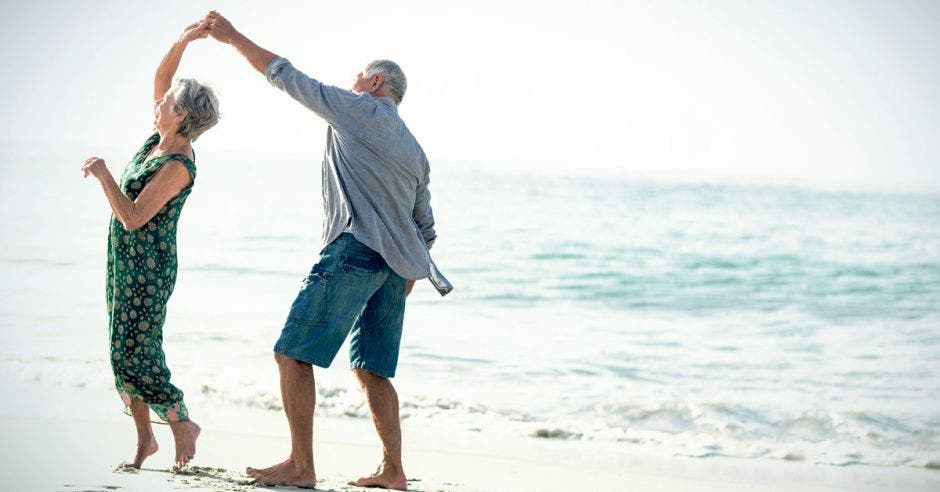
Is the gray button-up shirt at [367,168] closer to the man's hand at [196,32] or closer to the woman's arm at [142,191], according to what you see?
the man's hand at [196,32]

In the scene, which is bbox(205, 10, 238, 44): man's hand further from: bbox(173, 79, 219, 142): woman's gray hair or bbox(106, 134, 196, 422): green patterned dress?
bbox(106, 134, 196, 422): green patterned dress

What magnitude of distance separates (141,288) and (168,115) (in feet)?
1.89

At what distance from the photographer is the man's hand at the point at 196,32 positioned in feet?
11.3

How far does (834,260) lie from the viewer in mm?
20656

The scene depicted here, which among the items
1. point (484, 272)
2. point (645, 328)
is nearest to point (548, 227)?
point (484, 272)

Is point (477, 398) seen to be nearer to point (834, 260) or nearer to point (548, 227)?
point (834, 260)

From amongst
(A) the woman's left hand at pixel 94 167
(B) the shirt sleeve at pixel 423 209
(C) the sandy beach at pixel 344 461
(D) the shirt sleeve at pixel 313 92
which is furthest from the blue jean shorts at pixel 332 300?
(A) the woman's left hand at pixel 94 167

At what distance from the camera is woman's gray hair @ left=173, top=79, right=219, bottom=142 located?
3396 mm

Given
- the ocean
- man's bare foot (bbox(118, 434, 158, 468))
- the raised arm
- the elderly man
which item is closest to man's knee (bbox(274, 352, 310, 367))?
the elderly man

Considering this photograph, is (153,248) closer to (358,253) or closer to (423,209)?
(358,253)

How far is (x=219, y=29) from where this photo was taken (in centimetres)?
339

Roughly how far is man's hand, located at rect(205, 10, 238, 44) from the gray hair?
485 mm

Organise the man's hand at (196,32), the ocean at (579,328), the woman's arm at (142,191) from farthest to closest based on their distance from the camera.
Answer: the ocean at (579,328)
the man's hand at (196,32)
the woman's arm at (142,191)

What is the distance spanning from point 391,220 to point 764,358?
6.66 metres
